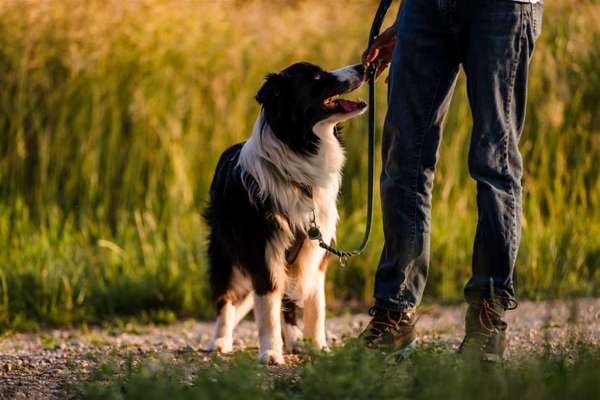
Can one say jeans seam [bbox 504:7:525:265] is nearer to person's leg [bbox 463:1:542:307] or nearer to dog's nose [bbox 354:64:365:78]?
person's leg [bbox 463:1:542:307]

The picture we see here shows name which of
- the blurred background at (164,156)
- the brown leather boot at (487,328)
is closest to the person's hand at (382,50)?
the brown leather boot at (487,328)

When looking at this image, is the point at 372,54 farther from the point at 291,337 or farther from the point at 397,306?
the point at 291,337

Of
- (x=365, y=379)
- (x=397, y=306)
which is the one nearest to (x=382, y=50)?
(x=397, y=306)

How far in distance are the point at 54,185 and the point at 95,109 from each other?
0.62 metres

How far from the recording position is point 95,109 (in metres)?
7.17

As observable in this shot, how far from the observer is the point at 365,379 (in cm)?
321

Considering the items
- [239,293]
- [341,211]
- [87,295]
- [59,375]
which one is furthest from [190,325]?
[59,375]

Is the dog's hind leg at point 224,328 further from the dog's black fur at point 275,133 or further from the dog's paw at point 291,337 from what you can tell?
the dog's black fur at point 275,133

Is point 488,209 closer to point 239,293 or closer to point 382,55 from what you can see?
point 382,55

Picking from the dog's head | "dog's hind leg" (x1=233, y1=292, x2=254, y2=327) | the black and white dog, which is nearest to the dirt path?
"dog's hind leg" (x1=233, y1=292, x2=254, y2=327)

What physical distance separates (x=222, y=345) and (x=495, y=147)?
188 centimetres

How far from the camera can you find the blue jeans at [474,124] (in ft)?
12.4

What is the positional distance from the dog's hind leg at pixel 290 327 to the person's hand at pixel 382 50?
1.20 meters

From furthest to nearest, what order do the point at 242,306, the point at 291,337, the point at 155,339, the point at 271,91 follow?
the point at 155,339
the point at 242,306
the point at 291,337
the point at 271,91
